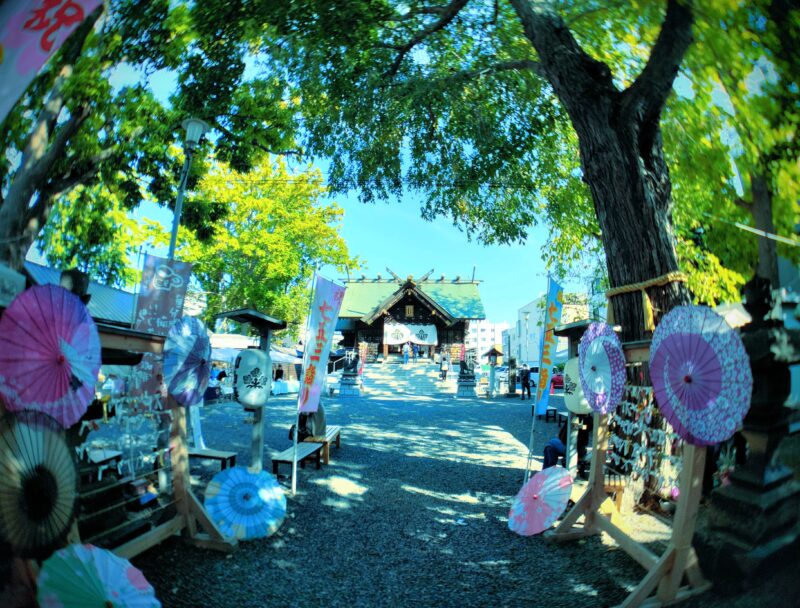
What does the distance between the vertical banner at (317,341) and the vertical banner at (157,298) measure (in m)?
1.57

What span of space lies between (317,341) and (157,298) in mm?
1927

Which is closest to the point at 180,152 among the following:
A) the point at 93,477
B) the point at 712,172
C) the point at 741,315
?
the point at 93,477

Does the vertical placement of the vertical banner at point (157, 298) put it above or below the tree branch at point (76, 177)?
below

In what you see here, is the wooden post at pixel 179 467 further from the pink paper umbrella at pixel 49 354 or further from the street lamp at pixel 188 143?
the street lamp at pixel 188 143

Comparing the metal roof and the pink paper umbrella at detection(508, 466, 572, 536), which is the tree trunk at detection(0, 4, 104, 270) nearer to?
the metal roof

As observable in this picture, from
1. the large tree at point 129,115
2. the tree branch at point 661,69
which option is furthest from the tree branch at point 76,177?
the tree branch at point 661,69

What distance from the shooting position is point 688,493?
2213 mm

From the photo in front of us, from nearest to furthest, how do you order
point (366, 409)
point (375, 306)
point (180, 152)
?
point (180, 152) → point (366, 409) → point (375, 306)

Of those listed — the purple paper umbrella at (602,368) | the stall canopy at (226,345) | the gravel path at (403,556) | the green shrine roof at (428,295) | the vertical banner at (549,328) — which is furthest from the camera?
the green shrine roof at (428,295)

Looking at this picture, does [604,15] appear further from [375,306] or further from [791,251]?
[375,306]

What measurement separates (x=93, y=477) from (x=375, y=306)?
2005 cm

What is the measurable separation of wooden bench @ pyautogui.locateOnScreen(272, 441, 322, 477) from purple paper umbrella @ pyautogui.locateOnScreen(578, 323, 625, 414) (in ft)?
12.1

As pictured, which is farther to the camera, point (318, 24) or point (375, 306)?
point (375, 306)

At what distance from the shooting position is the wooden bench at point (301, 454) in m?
5.30
